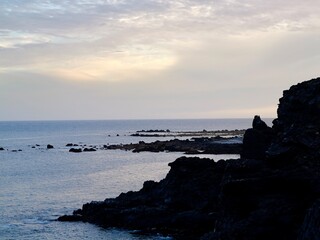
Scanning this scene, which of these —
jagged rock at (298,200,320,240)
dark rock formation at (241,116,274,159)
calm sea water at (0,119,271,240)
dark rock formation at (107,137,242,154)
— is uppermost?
dark rock formation at (241,116,274,159)

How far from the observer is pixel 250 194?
29.0 m

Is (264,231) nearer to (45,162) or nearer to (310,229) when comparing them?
(310,229)

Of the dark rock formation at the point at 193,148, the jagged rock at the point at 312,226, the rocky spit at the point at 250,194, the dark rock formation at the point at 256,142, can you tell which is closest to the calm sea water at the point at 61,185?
the rocky spit at the point at 250,194

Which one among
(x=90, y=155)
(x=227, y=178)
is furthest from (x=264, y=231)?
(x=90, y=155)

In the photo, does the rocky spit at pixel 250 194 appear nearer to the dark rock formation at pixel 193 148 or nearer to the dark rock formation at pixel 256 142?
the dark rock formation at pixel 256 142

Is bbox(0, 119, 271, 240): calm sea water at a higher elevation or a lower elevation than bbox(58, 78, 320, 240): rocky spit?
lower

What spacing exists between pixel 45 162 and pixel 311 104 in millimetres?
86376

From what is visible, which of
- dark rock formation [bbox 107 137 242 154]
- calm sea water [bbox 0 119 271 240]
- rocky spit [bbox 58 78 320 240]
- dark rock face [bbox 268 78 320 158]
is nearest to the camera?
rocky spit [bbox 58 78 320 240]

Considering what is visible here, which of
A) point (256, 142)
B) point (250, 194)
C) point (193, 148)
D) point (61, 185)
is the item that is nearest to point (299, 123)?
point (256, 142)

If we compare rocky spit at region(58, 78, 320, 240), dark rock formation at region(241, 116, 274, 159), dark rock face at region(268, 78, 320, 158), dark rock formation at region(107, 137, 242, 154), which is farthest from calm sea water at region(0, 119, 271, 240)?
dark rock face at region(268, 78, 320, 158)

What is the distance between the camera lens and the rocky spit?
2653 cm

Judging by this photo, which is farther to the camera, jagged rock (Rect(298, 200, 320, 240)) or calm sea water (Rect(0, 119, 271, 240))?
calm sea water (Rect(0, 119, 271, 240))

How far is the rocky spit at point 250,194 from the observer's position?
2653 cm

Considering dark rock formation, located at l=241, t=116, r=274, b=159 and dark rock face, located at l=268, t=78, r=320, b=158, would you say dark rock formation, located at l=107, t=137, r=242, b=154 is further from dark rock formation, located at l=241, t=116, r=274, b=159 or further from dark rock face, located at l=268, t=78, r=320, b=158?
dark rock face, located at l=268, t=78, r=320, b=158
